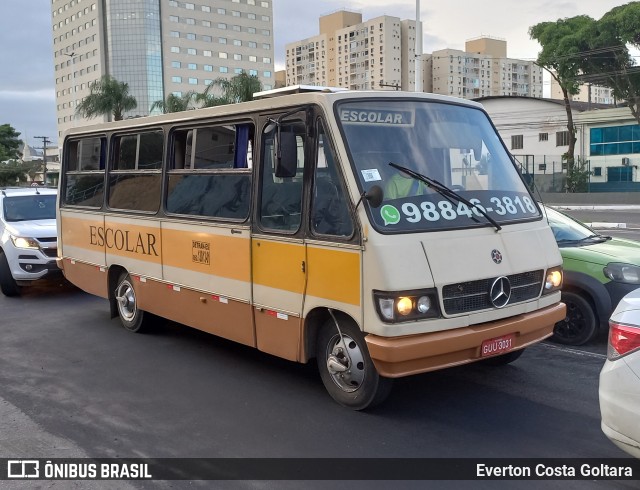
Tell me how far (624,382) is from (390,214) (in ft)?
6.86

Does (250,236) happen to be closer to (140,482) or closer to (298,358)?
(298,358)

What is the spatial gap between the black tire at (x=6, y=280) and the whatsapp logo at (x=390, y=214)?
26.7ft

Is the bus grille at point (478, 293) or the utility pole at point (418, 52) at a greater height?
the utility pole at point (418, 52)

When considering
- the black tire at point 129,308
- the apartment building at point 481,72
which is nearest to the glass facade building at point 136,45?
the apartment building at point 481,72

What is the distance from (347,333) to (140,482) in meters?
1.93

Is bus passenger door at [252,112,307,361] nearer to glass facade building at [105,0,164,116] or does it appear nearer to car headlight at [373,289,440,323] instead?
car headlight at [373,289,440,323]

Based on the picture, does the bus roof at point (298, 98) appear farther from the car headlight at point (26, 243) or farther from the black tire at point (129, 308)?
the car headlight at point (26, 243)

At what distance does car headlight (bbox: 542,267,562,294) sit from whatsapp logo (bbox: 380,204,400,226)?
5.21ft

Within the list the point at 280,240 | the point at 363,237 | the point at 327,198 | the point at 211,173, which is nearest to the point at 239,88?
the point at 211,173

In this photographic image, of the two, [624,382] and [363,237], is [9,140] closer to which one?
[363,237]

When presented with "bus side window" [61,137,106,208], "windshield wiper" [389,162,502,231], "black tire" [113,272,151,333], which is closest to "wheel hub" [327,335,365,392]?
"windshield wiper" [389,162,502,231]

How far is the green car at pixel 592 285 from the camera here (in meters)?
6.92

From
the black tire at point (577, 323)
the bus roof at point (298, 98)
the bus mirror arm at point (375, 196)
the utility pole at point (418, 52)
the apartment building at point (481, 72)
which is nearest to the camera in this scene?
the bus mirror arm at point (375, 196)

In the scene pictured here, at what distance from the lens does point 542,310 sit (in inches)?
221
